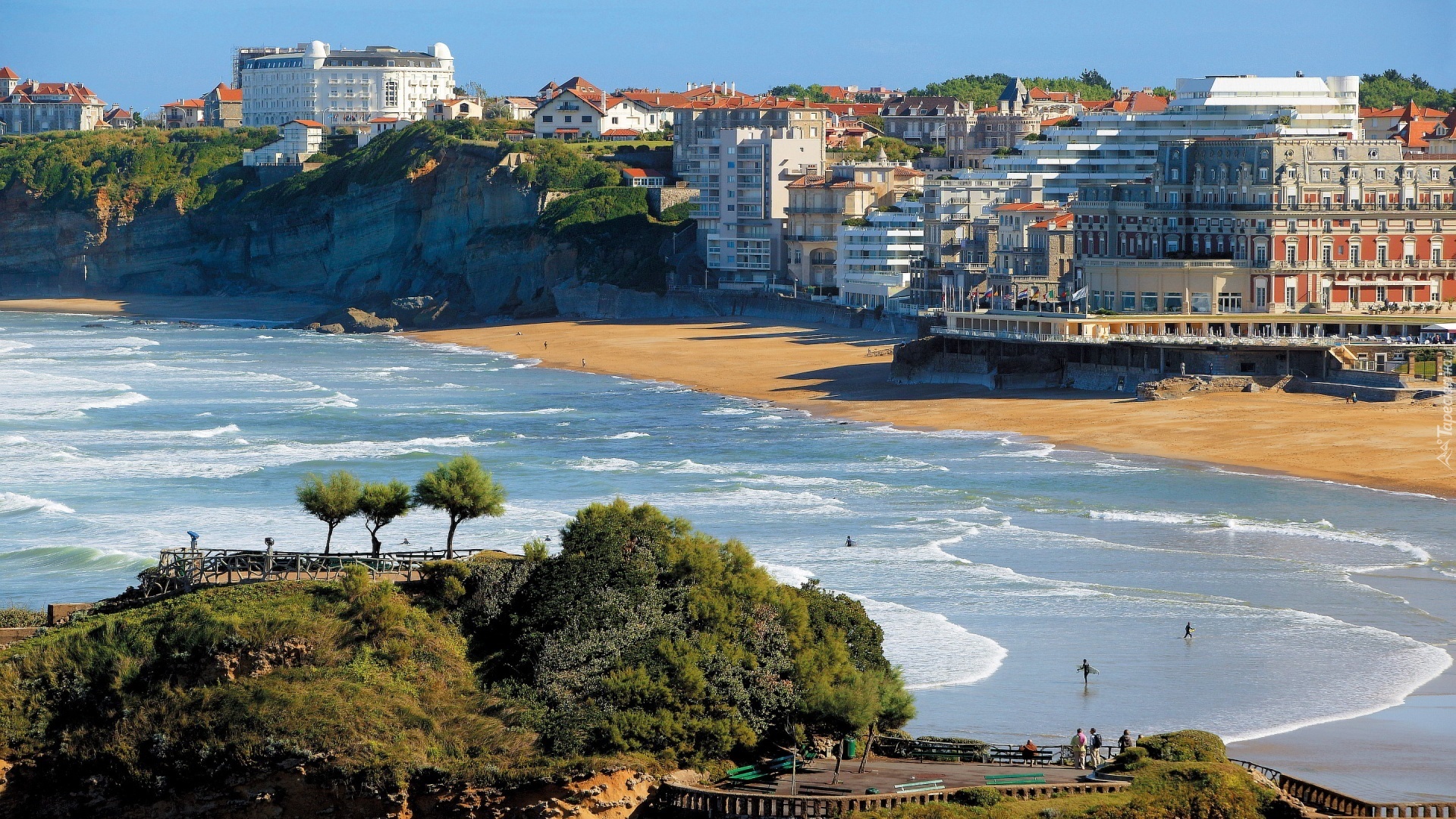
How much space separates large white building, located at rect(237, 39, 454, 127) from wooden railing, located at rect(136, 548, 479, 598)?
15646cm

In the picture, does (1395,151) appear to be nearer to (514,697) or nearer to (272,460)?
(272,460)

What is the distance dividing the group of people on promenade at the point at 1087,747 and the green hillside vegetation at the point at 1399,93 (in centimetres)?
12672

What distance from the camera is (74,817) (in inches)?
838

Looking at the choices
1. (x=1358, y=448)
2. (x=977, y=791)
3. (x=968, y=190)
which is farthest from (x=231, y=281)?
(x=977, y=791)

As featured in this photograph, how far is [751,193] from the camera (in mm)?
111250

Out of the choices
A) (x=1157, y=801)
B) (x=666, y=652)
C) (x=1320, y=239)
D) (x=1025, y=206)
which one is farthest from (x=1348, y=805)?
(x=1025, y=206)

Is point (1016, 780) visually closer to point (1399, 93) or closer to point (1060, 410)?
point (1060, 410)

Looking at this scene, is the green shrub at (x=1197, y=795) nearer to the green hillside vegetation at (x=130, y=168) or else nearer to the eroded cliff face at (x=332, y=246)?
the eroded cliff face at (x=332, y=246)

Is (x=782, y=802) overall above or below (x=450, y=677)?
below

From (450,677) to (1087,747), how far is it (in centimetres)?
766

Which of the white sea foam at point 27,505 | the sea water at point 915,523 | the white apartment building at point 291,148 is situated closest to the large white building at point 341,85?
the white apartment building at point 291,148

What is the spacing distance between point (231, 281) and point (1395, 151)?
90.1 meters

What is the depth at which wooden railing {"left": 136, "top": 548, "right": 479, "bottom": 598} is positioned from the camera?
24203 millimetres

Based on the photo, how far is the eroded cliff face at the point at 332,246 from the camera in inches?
4798
